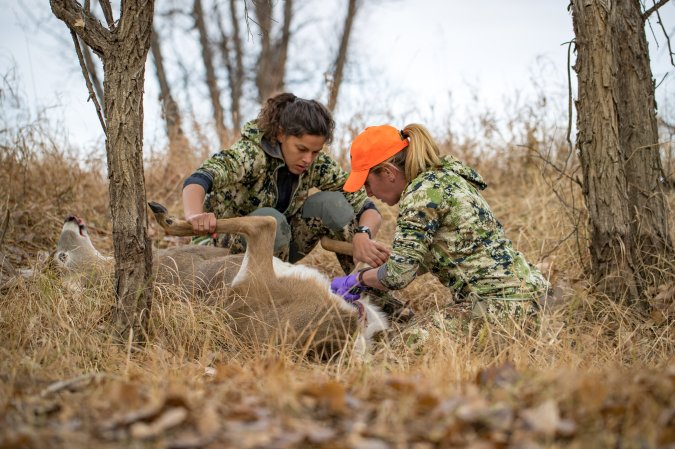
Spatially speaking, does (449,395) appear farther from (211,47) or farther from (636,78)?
(211,47)

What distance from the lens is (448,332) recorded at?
11.3 feet

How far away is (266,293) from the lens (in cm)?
403

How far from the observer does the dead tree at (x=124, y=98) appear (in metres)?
3.34

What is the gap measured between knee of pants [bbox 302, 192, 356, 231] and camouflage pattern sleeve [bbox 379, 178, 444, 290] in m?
1.09

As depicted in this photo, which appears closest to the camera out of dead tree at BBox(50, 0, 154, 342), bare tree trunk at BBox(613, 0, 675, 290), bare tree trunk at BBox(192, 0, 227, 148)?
dead tree at BBox(50, 0, 154, 342)

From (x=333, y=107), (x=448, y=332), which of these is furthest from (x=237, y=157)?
(x=333, y=107)

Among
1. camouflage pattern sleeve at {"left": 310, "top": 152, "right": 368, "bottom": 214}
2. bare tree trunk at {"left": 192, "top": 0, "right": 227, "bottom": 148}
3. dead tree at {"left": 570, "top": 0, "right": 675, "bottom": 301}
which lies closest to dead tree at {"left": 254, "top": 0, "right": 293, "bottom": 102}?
bare tree trunk at {"left": 192, "top": 0, "right": 227, "bottom": 148}

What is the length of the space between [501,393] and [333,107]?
651cm

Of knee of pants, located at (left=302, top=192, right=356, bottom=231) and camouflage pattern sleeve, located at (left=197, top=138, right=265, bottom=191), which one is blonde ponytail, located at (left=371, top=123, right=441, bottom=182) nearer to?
knee of pants, located at (left=302, top=192, right=356, bottom=231)

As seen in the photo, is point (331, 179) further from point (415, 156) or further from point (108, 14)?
point (108, 14)

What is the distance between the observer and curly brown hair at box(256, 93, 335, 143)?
173 inches

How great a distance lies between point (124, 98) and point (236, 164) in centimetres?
121

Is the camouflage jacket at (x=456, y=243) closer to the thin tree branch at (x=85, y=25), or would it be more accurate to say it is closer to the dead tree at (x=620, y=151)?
the dead tree at (x=620, y=151)

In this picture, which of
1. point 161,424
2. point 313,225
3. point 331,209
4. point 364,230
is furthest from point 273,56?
point 161,424
